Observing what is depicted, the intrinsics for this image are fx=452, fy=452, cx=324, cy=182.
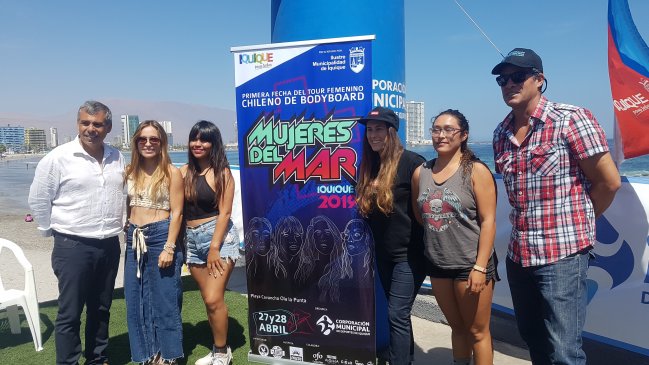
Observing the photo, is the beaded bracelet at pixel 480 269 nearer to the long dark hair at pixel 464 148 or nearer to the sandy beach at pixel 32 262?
the long dark hair at pixel 464 148

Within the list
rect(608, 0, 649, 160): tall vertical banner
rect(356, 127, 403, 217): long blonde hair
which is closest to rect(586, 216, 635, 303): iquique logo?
rect(608, 0, 649, 160): tall vertical banner

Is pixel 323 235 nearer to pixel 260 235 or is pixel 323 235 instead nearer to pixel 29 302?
pixel 260 235

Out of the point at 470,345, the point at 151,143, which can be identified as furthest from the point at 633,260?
the point at 151,143

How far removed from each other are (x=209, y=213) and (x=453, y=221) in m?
1.70

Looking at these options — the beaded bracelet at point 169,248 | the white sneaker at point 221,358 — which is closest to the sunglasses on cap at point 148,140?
the beaded bracelet at point 169,248

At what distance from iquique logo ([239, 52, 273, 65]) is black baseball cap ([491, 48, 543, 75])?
1.61 m

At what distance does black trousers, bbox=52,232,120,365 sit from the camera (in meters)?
3.01

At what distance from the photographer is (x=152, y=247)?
3150mm

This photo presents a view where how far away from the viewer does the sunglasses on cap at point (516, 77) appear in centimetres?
227

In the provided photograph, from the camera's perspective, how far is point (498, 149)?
8.37ft

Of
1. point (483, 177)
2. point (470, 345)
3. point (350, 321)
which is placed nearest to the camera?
point (483, 177)

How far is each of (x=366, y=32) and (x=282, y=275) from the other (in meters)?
1.89

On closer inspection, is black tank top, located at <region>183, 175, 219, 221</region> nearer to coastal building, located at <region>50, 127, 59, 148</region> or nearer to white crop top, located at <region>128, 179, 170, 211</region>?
white crop top, located at <region>128, 179, 170, 211</region>

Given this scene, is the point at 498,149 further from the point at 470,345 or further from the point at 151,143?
the point at 151,143
